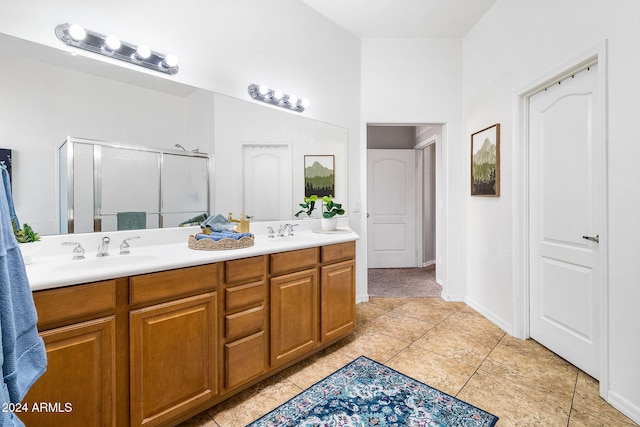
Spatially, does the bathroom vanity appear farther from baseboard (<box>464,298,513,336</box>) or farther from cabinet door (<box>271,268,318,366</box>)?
baseboard (<box>464,298,513,336</box>)

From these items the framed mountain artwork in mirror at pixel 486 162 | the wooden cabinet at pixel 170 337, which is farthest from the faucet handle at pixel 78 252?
the framed mountain artwork in mirror at pixel 486 162

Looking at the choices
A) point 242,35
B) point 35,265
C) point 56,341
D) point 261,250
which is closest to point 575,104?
point 261,250

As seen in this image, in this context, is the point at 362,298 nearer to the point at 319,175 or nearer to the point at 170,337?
the point at 319,175

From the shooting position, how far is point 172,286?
4.60 feet

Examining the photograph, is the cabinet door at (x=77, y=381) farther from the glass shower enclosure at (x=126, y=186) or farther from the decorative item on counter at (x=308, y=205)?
the decorative item on counter at (x=308, y=205)

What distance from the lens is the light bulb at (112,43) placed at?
1.66 metres

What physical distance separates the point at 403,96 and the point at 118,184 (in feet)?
9.44

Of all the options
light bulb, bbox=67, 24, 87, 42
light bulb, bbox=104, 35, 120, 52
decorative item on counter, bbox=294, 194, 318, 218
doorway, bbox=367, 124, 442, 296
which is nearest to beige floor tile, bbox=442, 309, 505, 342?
decorative item on counter, bbox=294, 194, 318, 218

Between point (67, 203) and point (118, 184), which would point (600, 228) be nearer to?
point (118, 184)

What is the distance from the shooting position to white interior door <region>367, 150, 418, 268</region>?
491 cm

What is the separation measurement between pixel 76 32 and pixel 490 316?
147 inches

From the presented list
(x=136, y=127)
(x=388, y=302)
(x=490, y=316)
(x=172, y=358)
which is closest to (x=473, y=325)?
(x=490, y=316)

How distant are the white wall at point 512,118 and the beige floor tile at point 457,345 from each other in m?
0.43

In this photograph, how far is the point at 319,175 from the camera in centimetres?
292
